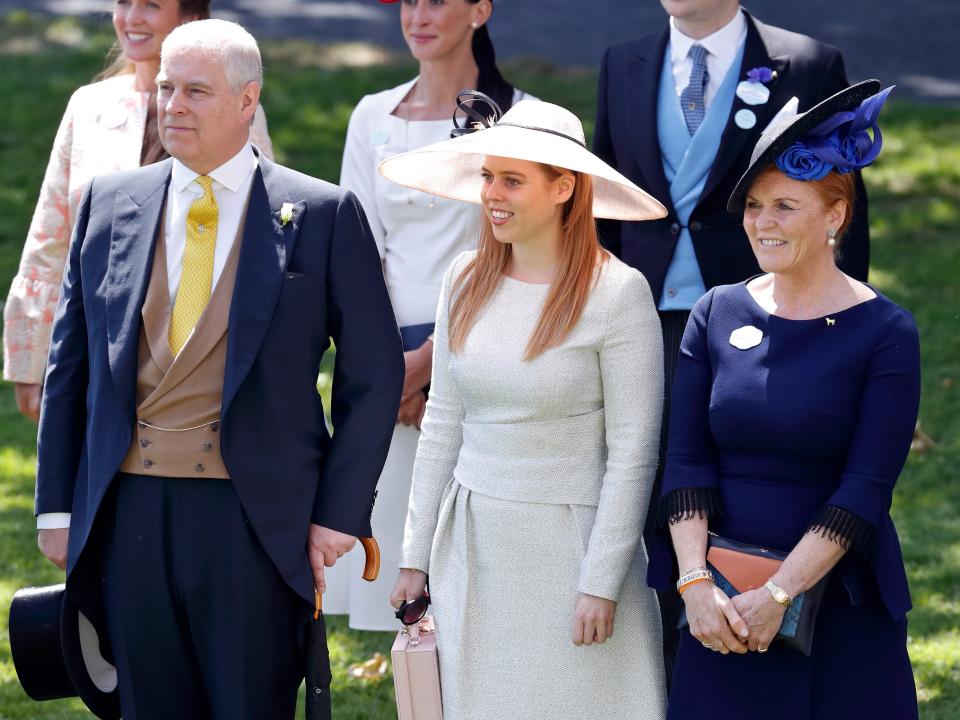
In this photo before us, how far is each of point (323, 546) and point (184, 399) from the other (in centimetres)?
51

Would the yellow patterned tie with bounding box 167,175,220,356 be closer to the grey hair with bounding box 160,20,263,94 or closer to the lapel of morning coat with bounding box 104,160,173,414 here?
the lapel of morning coat with bounding box 104,160,173,414

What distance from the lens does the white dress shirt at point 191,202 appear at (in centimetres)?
380

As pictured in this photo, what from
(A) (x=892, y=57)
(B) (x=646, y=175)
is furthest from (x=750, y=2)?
(B) (x=646, y=175)

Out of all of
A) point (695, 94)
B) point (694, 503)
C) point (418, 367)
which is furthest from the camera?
point (418, 367)

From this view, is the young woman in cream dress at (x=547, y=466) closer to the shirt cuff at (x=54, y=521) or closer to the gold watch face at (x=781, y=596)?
the gold watch face at (x=781, y=596)

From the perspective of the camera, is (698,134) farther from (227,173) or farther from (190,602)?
(190,602)

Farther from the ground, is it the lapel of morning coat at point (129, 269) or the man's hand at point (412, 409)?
the lapel of morning coat at point (129, 269)

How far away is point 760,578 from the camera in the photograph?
3570 mm

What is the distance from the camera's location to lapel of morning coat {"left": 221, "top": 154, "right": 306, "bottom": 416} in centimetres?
367

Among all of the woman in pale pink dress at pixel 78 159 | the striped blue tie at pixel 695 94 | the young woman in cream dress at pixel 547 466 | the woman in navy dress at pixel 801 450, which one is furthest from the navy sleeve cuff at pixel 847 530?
the woman in pale pink dress at pixel 78 159

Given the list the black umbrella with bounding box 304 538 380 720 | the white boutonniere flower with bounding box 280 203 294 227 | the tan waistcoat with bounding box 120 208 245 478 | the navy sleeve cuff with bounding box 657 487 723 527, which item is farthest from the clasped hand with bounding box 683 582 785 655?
the white boutonniere flower with bounding box 280 203 294 227

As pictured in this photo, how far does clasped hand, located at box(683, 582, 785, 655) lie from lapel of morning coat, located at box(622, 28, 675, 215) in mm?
1389

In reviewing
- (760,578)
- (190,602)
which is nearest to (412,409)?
(190,602)

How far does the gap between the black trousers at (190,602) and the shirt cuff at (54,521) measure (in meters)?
0.14
